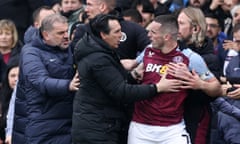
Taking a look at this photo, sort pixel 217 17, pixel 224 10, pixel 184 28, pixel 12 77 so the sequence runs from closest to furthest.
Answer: pixel 184 28
pixel 12 77
pixel 217 17
pixel 224 10

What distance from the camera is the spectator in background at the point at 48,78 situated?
26.6 feet

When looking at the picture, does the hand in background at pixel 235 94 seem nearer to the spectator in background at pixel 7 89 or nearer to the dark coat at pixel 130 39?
the dark coat at pixel 130 39

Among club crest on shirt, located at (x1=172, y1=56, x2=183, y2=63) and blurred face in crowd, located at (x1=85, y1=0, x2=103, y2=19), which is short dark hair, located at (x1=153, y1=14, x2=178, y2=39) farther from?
blurred face in crowd, located at (x1=85, y1=0, x2=103, y2=19)

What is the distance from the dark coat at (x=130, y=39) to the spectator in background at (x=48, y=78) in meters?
0.48

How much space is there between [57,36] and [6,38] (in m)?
3.28

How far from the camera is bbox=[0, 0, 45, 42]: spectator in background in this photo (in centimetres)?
1302

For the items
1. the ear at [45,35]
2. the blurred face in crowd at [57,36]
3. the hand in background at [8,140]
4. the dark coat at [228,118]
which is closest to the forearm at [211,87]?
the dark coat at [228,118]

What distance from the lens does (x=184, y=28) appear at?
8.32 m

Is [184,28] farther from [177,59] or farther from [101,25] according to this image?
[101,25]

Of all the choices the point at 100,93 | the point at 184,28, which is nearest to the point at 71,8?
the point at 184,28

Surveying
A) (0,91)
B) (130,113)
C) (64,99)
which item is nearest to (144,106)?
(130,113)

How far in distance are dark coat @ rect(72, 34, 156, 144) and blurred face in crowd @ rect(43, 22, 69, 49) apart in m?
0.65

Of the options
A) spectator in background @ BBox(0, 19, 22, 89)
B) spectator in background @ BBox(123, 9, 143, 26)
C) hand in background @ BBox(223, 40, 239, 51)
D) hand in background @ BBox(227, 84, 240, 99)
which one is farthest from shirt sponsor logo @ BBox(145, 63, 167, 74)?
spectator in background @ BBox(0, 19, 22, 89)

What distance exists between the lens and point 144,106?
24.6 ft
